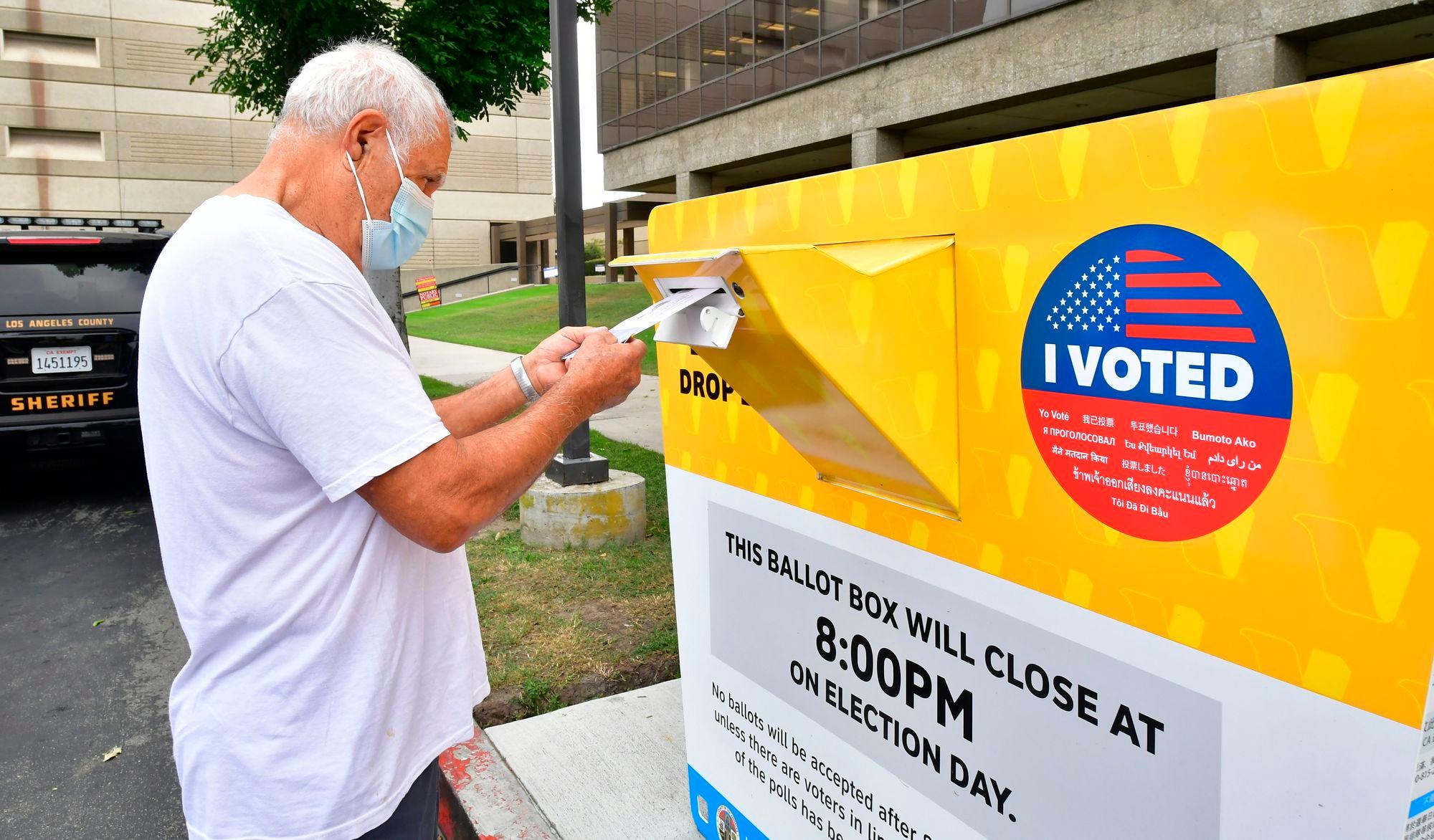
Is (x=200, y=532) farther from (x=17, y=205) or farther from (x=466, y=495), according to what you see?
(x=17, y=205)

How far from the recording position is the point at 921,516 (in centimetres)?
163

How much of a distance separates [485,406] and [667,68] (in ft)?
83.5

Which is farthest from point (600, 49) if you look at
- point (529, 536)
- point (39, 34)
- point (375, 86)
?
point (375, 86)

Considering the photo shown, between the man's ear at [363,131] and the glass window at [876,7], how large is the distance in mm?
17495

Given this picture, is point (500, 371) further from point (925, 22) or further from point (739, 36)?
point (739, 36)

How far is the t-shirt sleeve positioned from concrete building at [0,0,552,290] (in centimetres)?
3125

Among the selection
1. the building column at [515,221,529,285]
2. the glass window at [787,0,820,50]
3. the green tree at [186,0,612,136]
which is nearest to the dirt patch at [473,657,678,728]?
the green tree at [186,0,612,136]

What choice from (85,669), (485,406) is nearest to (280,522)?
(485,406)

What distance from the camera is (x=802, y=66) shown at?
20.3 metres

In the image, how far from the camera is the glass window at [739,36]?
73.1 ft

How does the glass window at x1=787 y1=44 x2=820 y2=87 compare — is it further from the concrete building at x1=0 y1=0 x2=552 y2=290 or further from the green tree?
the concrete building at x1=0 y1=0 x2=552 y2=290

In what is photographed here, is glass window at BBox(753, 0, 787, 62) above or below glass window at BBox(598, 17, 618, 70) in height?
below

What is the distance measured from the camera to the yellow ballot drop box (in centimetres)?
102

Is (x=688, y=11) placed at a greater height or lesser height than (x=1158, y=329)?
greater
